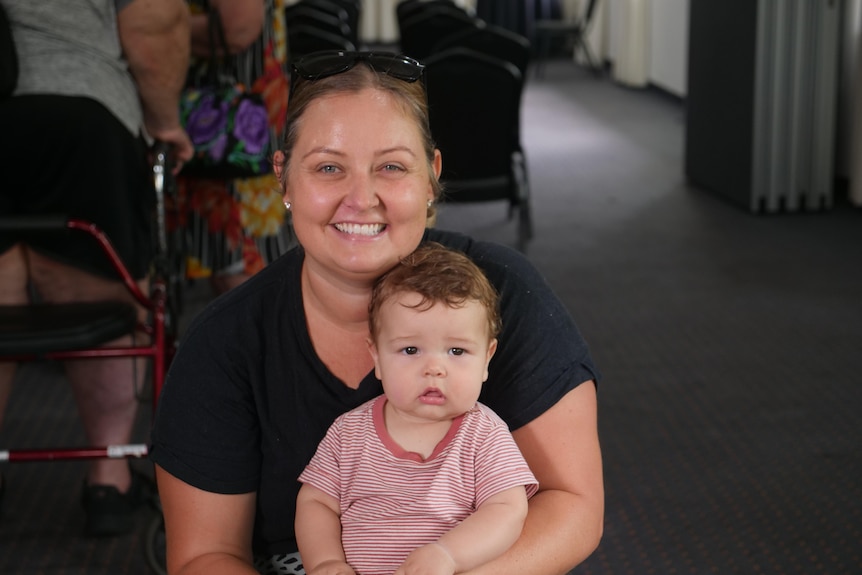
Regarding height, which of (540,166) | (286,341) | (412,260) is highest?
(412,260)

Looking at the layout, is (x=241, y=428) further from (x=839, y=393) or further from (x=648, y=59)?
(x=648, y=59)

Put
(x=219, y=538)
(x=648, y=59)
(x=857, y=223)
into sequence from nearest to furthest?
(x=219, y=538), (x=857, y=223), (x=648, y=59)

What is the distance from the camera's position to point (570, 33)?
1404 centimetres

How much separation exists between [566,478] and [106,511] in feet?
5.84

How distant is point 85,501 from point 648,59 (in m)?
9.61

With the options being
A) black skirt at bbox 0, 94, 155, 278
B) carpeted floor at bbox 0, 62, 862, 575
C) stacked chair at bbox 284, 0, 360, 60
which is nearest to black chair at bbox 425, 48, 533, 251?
carpeted floor at bbox 0, 62, 862, 575

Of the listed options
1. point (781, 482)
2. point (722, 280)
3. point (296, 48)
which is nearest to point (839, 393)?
point (781, 482)

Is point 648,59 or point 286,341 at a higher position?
point 286,341

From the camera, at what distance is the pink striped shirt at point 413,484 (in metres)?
1.61

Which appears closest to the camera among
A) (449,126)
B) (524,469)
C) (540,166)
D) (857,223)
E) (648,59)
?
(524,469)

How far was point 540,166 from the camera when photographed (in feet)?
27.4

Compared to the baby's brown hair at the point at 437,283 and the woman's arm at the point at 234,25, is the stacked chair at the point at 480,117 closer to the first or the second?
the woman's arm at the point at 234,25

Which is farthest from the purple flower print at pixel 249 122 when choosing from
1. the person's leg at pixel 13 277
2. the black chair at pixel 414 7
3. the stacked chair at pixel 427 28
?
the black chair at pixel 414 7

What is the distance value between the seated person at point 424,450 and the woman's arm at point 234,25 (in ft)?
6.34
